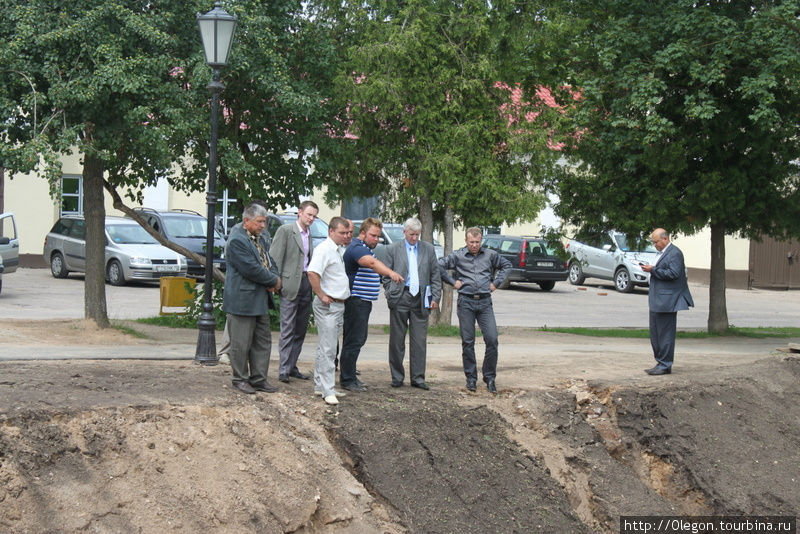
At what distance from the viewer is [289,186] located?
1529 centimetres

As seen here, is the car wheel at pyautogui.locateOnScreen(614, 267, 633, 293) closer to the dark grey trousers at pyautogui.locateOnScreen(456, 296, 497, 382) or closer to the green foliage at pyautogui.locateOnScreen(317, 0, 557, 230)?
the green foliage at pyautogui.locateOnScreen(317, 0, 557, 230)

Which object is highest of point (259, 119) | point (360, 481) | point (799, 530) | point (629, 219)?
point (259, 119)

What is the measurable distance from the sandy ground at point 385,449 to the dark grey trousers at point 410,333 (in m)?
0.26

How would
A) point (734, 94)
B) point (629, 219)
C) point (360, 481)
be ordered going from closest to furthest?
1. point (360, 481)
2. point (734, 94)
3. point (629, 219)

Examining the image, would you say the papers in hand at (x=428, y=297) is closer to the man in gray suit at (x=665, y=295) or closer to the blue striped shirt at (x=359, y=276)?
the blue striped shirt at (x=359, y=276)

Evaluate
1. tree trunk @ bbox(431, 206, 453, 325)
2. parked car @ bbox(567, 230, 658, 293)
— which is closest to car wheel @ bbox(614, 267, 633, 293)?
parked car @ bbox(567, 230, 658, 293)

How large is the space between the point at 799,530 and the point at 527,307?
1505 centimetres

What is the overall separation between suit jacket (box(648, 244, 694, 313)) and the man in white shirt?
4.45m

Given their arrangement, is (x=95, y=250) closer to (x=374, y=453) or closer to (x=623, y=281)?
(x=374, y=453)

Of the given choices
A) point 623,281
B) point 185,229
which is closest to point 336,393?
point 185,229

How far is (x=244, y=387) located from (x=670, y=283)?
5601 millimetres

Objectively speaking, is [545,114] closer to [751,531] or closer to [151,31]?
[151,31]

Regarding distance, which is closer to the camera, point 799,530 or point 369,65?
point 799,530

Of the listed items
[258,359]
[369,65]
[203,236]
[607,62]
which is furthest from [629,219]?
[203,236]
